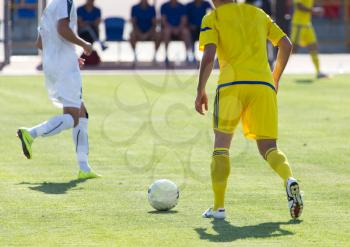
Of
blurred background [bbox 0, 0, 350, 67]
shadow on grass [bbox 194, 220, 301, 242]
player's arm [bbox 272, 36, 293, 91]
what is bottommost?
blurred background [bbox 0, 0, 350, 67]

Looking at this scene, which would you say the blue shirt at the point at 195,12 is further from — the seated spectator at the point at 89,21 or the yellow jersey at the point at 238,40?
the yellow jersey at the point at 238,40

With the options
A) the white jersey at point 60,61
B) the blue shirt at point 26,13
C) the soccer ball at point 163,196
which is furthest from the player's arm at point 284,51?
the blue shirt at point 26,13

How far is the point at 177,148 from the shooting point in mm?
13938

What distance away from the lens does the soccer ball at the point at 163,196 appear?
30.6 ft

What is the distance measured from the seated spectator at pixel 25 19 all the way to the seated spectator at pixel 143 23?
3.99 meters

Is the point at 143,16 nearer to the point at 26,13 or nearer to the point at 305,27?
the point at 305,27

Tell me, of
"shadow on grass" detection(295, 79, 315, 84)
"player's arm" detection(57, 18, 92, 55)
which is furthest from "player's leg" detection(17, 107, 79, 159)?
"shadow on grass" detection(295, 79, 315, 84)

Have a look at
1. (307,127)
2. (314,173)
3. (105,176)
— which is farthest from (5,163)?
(307,127)

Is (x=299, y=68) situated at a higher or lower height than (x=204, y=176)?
lower

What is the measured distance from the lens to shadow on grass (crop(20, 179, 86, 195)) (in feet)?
34.4

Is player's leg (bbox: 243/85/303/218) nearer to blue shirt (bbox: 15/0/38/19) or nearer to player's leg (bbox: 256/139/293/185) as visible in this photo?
player's leg (bbox: 256/139/293/185)

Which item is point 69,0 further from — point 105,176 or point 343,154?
point 343,154

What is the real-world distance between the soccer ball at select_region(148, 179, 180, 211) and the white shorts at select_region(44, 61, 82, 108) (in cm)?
232

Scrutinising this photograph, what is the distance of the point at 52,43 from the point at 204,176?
6.88 ft
